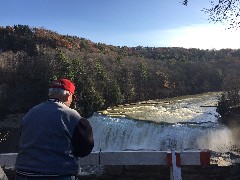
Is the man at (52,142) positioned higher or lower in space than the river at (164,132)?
higher

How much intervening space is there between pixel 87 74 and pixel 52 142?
109 ft

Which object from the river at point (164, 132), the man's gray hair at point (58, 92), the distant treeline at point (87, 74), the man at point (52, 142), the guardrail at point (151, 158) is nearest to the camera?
the man at point (52, 142)

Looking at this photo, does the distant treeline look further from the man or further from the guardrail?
the man

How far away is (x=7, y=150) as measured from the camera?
28.3m

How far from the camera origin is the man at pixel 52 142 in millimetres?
3205

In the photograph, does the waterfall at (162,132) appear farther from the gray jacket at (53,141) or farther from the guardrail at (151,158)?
the gray jacket at (53,141)

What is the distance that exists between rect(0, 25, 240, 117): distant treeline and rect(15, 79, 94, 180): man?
24.4 meters

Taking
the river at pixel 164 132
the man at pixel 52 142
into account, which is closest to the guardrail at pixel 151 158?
the man at pixel 52 142

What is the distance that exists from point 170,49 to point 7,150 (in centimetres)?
4982

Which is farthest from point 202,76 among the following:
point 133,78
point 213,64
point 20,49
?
point 20,49

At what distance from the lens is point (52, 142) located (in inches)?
126

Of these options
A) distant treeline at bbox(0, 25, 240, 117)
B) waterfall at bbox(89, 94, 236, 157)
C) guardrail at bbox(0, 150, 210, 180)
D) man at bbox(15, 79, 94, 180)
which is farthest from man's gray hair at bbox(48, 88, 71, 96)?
distant treeline at bbox(0, 25, 240, 117)

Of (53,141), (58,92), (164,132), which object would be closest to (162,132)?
(164,132)

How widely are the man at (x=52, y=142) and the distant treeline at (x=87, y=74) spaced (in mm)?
24385
